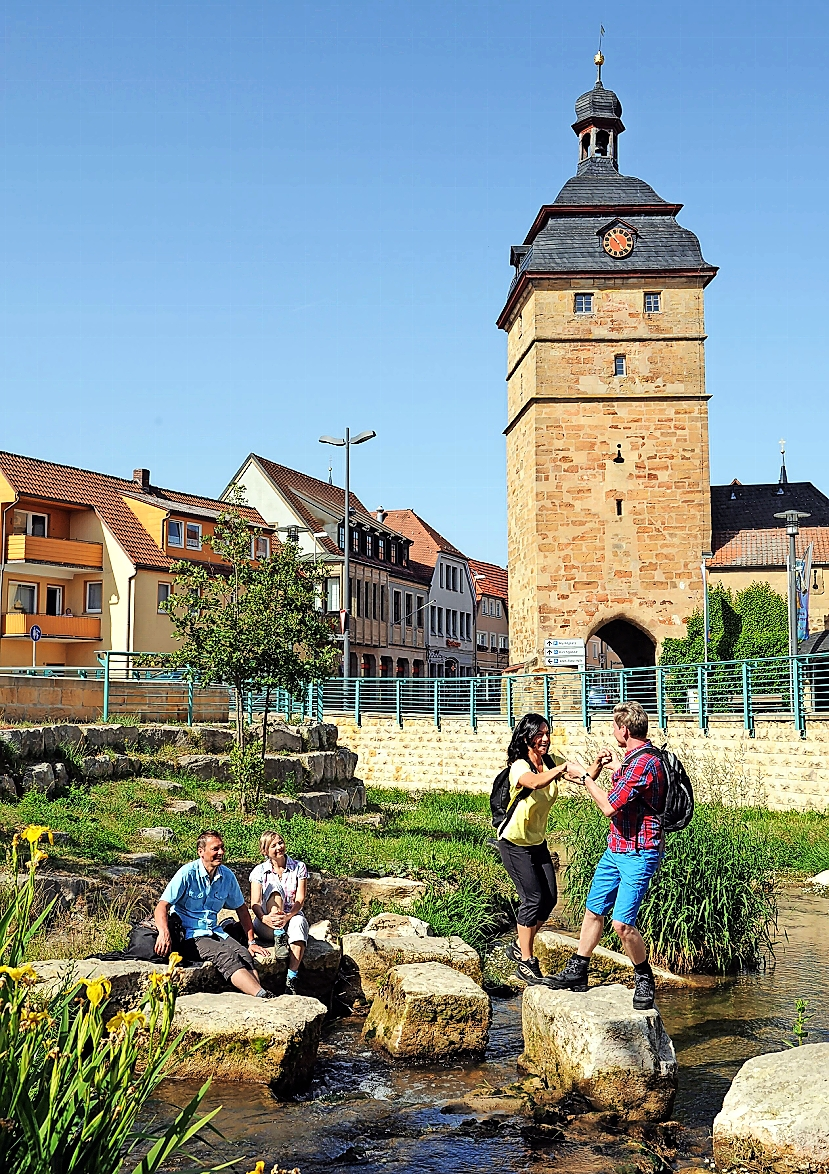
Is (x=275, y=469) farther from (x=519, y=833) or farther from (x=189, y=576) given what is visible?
(x=519, y=833)

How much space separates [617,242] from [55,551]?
22.8 metres

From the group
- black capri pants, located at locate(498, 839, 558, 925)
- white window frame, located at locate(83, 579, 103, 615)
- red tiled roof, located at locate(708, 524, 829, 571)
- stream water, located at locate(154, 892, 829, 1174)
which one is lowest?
stream water, located at locate(154, 892, 829, 1174)

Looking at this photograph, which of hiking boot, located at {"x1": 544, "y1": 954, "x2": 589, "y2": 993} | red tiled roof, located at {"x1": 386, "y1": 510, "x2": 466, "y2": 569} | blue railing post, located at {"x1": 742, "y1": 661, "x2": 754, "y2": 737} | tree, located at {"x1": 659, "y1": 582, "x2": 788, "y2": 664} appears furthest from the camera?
red tiled roof, located at {"x1": 386, "y1": 510, "x2": 466, "y2": 569}

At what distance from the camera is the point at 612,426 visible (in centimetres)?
3912

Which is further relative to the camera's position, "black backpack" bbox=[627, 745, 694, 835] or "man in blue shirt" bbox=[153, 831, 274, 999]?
"man in blue shirt" bbox=[153, 831, 274, 999]

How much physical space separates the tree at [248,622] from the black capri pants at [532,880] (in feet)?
32.9

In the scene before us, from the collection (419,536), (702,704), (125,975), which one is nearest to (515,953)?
(125,975)

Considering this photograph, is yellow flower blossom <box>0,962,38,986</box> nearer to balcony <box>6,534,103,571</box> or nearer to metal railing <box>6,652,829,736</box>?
metal railing <box>6,652,829,736</box>

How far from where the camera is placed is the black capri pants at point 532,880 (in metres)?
7.95

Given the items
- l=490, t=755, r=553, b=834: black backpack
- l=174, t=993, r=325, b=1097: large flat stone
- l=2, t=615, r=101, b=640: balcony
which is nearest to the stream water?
l=174, t=993, r=325, b=1097: large flat stone

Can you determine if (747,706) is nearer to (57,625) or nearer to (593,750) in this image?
(593,750)

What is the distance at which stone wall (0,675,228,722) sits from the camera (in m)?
17.6

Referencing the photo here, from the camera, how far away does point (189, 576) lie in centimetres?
1909

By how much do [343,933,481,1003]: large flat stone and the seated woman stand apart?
61cm
